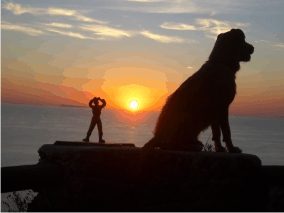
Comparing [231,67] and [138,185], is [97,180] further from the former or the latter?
[231,67]

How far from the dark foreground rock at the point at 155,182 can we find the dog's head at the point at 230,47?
237cm

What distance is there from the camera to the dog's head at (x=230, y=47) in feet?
Result: 25.6

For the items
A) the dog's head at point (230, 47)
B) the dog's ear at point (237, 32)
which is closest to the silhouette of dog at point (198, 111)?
the dog's head at point (230, 47)

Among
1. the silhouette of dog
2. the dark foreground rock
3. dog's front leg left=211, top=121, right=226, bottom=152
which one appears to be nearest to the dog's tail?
the silhouette of dog

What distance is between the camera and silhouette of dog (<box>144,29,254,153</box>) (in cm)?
733

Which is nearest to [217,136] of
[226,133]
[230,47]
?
[226,133]

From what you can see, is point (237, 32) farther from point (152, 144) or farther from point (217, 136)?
point (152, 144)

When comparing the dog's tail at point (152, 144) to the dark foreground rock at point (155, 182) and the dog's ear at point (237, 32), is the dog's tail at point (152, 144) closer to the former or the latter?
the dark foreground rock at point (155, 182)

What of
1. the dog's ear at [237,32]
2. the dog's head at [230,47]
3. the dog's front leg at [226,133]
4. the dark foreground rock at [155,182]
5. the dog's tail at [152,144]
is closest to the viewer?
the dark foreground rock at [155,182]

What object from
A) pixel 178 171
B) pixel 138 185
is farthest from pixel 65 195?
pixel 178 171

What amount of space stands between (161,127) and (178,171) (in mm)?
1884

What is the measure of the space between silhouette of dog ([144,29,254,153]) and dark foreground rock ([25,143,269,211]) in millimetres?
1351

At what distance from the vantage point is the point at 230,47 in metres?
7.82

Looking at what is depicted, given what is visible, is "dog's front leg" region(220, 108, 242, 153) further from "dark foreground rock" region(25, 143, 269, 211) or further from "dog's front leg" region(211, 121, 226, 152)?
"dark foreground rock" region(25, 143, 269, 211)
